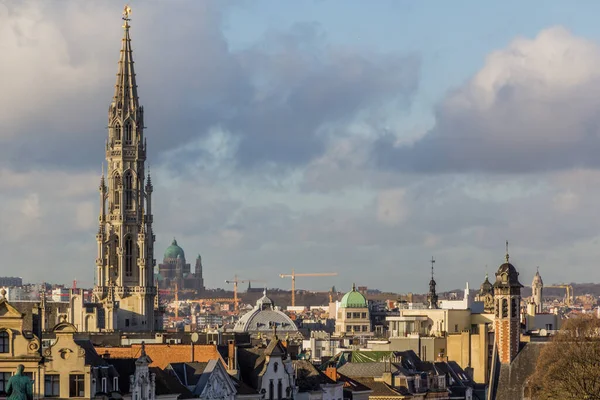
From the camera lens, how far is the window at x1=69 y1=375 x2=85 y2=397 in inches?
4269

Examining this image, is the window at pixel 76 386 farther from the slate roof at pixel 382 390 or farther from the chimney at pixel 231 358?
the slate roof at pixel 382 390

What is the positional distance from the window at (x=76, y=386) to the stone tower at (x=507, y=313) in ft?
185

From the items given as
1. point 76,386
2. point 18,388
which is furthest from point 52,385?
point 18,388

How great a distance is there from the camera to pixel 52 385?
108 meters

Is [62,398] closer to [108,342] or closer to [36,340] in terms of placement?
[36,340]

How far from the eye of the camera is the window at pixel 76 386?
108m

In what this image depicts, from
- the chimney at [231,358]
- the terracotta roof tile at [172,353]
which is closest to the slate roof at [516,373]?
→ the chimney at [231,358]

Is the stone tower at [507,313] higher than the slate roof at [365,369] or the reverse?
higher

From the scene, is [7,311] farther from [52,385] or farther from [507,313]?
[507,313]

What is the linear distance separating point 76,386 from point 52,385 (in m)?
1.23

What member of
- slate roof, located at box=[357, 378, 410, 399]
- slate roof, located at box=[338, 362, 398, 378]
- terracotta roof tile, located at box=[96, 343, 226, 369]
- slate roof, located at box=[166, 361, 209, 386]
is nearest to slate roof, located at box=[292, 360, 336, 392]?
slate roof, located at box=[357, 378, 410, 399]

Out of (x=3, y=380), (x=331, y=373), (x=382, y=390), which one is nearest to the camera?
(x=3, y=380)

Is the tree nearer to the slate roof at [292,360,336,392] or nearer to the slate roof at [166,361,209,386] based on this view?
the slate roof at [292,360,336,392]

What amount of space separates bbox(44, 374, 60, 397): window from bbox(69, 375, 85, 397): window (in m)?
0.67
